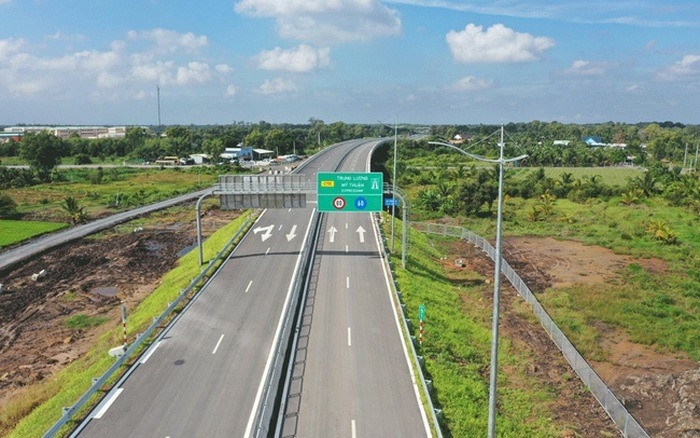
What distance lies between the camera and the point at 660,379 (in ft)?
91.6

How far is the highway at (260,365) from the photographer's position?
20.3 metres

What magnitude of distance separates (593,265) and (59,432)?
151 ft

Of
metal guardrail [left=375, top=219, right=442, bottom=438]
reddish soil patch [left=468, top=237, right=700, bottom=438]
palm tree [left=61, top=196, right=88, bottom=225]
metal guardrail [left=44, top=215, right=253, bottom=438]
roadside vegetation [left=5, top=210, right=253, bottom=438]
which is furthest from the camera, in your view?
palm tree [left=61, top=196, right=88, bottom=225]

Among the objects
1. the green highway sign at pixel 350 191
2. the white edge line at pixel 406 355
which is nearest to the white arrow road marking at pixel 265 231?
the green highway sign at pixel 350 191

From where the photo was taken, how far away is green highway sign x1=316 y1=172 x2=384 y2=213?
40906 mm

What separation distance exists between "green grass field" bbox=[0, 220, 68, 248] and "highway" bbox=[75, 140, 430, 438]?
1369 inches

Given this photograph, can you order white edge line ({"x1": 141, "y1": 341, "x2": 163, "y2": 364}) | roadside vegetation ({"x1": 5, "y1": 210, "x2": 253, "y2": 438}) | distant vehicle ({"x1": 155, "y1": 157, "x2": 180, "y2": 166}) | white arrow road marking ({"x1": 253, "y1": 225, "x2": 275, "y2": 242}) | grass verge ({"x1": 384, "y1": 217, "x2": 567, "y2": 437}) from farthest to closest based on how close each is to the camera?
1. distant vehicle ({"x1": 155, "y1": 157, "x2": 180, "y2": 166})
2. white arrow road marking ({"x1": 253, "y1": 225, "x2": 275, "y2": 242})
3. white edge line ({"x1": 141, "y1": 341, "x2": 163, "y2": 364})
4. roadside vegetation ({"x1": 5, "y1": 210, "x2": 253, "y2": 438})
5. grass verge ({"x1": 384, "y1": 217, "x2": 567, "y2": 437})

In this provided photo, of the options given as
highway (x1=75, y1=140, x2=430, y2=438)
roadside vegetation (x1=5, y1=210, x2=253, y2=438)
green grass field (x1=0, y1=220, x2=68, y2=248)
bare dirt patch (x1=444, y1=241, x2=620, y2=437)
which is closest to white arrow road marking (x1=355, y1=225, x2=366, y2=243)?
highway (x1=75, y1=140, x2=430, y2=438)

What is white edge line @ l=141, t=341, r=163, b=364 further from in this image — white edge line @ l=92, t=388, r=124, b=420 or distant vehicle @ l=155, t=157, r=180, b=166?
distant vehicle @ l=155, t=157, r=180, b=166

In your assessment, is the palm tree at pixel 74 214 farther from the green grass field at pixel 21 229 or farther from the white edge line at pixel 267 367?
the white edge line at pixel 267 367

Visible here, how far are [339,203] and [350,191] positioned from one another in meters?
1.28

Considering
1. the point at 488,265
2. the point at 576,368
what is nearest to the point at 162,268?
the point at 488,265

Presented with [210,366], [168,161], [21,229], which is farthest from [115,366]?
[168,161]

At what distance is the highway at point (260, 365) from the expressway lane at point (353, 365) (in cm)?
5
